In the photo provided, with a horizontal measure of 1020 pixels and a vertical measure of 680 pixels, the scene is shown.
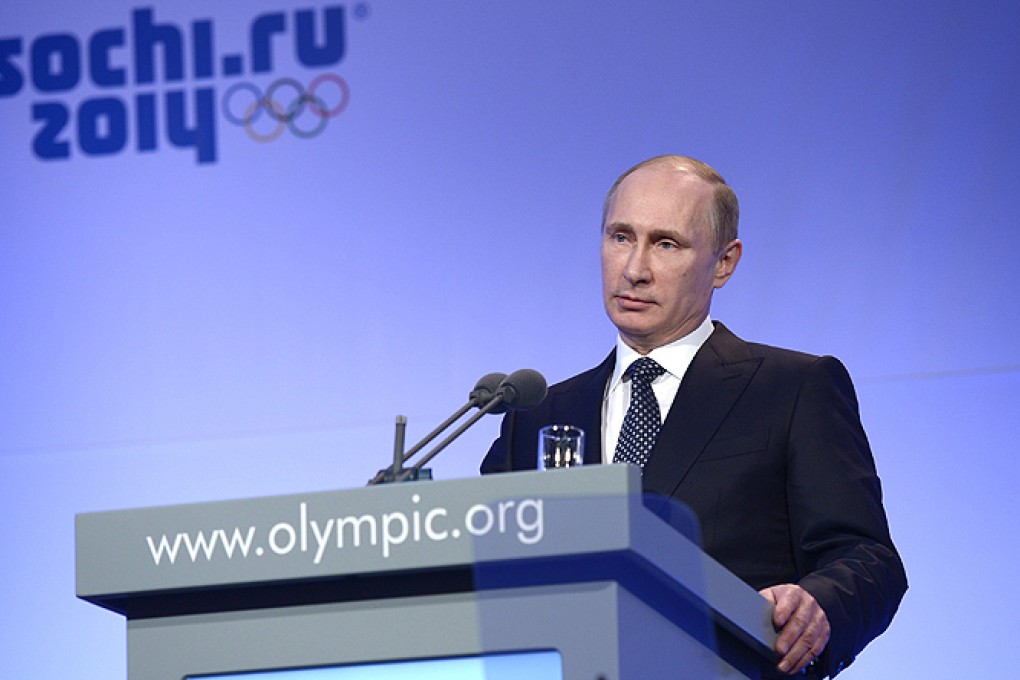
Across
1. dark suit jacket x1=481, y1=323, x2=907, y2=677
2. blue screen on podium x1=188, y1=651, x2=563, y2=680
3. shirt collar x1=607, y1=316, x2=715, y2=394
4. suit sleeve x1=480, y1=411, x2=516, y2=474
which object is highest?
shirt collar x1=607, y1=316, x2=715, y2=394

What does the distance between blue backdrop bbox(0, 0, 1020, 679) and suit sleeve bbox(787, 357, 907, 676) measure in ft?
4.30

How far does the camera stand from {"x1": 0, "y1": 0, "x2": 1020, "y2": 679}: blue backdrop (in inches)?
148

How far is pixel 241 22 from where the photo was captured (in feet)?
14.3

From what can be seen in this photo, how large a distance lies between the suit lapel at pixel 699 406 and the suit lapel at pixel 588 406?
0.17 meters

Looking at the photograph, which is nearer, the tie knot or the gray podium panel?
the gray podium panel

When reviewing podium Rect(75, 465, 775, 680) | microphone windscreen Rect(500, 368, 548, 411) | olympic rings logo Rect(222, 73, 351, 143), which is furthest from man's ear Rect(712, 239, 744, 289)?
olympic rings logo Rect(222, 73, 351, 143)

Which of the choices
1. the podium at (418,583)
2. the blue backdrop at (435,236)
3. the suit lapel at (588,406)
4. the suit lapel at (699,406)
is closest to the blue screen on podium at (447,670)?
the podium at (418,583)

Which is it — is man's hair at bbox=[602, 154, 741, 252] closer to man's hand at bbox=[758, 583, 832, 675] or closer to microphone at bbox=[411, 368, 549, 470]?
microphone at bbox=[411, 368, 549, 470]

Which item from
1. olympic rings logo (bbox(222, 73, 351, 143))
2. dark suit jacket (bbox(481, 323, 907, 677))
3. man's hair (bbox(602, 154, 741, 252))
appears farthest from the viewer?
olympic rings logo (bbox(222, 73, 351, 143))

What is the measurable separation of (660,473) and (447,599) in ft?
3.02

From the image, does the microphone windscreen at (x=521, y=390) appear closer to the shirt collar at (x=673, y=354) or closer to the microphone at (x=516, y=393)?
the microphone at (x=516, y=393)

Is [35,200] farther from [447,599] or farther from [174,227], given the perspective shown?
[447,599]

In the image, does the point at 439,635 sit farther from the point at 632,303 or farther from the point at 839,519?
the point at 632,303

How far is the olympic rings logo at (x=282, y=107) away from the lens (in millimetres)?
4297
